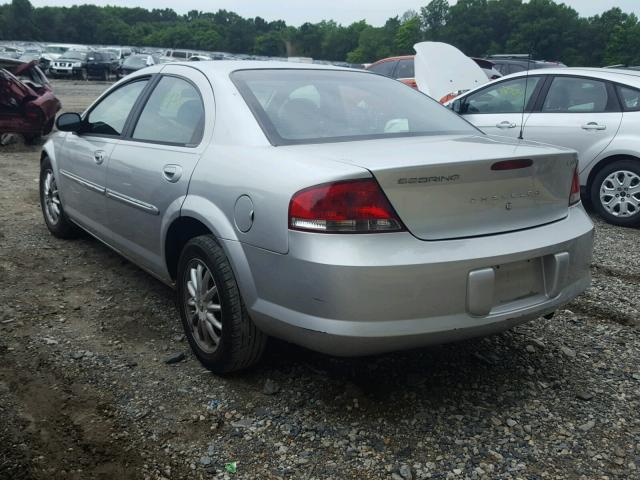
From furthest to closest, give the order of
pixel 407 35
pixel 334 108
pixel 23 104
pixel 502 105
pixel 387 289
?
pixel 407 35, pixel 23 104, pixel 502 105, pixel 334 108, pixel 387 289

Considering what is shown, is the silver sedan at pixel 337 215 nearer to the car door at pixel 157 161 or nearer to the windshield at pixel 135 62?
the car door at pixel 157 161

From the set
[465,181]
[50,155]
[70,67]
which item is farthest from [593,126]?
[70,67]

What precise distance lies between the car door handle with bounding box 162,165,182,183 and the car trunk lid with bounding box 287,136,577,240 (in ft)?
2.66

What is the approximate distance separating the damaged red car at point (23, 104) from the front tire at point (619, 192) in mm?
9343

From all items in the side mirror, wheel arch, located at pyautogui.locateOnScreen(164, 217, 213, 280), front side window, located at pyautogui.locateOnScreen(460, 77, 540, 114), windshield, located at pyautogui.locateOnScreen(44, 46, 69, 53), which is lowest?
wheel arch, located at pyautogui.locateOnScreen(164, 217, 213, 280)

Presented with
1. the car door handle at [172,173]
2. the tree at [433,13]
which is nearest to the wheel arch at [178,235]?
the car door handle at [172,173]

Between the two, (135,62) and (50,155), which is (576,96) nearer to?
(50,155)

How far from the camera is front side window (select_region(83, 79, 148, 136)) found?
13.6ft

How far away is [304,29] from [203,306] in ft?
414

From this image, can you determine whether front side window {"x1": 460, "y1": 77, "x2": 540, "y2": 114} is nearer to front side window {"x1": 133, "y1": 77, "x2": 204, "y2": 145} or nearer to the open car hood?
the open car hood

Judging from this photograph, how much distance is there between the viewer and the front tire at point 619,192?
20.4 feet

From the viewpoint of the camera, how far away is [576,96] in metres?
6.74

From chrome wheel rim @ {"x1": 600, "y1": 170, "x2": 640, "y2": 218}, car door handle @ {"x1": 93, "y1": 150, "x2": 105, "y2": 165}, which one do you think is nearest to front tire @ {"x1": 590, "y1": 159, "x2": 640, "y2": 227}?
chrome wheel rim @ {"x1": 600, "y1": 170, "x2": 640, "y2": 218}

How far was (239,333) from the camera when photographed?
9.50ft
